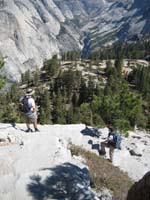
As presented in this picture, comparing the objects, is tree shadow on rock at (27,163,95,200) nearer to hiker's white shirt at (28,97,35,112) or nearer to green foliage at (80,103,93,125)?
hiker's white shirt at (28,97,35,112)

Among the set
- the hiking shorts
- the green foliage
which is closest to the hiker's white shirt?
the hiking shorts

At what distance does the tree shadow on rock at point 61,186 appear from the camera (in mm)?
17219

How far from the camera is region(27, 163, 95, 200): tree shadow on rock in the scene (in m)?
17.2

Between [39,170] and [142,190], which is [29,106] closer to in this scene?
[39,170]

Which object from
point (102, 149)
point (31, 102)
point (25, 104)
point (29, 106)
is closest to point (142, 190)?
point (31, 102)

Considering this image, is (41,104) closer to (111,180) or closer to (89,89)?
(89,89)

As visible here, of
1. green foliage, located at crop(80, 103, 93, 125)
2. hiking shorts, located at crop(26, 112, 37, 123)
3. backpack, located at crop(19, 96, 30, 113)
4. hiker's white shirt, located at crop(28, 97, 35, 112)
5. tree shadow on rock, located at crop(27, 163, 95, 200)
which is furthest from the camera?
green foliage, located at crop(80, 103, 93, 125)

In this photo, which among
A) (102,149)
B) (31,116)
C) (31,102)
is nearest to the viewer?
(31,102)

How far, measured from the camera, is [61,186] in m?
17.8

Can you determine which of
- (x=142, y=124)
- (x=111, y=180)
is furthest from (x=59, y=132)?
(x=142, y=124)

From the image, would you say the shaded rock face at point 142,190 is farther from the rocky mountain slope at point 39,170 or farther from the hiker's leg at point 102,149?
the hiker's leg at point 102,149

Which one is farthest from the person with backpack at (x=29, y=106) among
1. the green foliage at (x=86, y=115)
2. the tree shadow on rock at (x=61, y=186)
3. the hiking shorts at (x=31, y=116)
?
the green foliage at (x=86, y=115)

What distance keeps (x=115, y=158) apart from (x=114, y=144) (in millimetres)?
2041

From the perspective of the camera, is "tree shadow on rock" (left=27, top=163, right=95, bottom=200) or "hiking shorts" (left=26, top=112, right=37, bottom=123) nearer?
"tree shadow on rock" (left=27, top=163, right=95, bottom=200)
